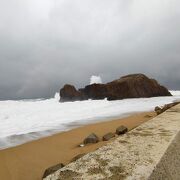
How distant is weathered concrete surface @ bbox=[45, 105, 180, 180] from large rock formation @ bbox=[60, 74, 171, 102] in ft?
99.0

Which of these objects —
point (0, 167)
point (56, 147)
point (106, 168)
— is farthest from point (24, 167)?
point (106, 168)

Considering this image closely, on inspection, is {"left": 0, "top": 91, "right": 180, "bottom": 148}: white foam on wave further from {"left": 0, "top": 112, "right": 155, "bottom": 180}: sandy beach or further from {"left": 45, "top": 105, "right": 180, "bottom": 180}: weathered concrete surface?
{"left": 45, "top": 105, "right": 180, "bottom": 180}: weathered concrete surface

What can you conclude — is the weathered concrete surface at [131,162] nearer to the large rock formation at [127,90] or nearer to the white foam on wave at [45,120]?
the white foam on wave at [45,120]

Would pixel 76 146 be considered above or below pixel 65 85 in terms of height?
below

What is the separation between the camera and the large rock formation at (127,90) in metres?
33.1

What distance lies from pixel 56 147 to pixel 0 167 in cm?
140

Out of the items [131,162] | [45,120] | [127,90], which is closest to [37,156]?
[131,162]

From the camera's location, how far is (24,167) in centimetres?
392


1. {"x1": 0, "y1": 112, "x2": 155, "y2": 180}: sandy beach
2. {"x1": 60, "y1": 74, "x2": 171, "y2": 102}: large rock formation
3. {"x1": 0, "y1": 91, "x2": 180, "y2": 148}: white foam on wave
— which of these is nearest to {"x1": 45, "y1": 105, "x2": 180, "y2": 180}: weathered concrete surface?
{"x1": 0, "y1": 112, "x2": 155, "y2": 180}: sandy beach

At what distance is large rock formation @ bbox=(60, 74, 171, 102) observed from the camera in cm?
3306

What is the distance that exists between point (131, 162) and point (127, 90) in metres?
31.3

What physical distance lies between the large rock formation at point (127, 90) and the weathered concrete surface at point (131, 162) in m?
30.2

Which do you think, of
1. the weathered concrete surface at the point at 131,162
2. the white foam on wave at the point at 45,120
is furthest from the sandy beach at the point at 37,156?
the weathered concrete surface at the point at 131,162

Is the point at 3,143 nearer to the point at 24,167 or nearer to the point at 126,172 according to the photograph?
the point at 24,167
